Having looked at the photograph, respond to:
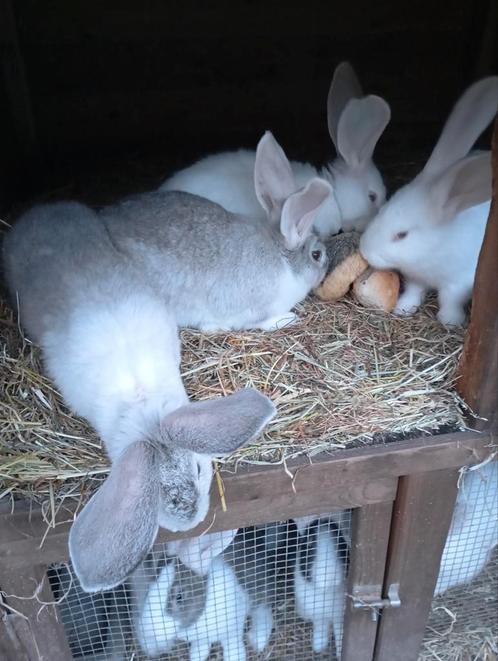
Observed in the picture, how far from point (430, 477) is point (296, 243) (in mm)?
778

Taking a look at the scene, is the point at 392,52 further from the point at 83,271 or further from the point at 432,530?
the point at 432,530

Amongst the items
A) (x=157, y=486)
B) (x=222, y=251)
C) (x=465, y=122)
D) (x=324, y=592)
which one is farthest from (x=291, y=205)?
(x=324, y=592)

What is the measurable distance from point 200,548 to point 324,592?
1.46 ft

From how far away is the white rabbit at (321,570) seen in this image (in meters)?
1.94

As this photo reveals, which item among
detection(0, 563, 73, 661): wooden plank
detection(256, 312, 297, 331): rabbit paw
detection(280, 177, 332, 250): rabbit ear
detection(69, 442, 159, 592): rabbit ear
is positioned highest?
detection(280, 177, 332, 250): rabbit ear

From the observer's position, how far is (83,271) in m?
1.76

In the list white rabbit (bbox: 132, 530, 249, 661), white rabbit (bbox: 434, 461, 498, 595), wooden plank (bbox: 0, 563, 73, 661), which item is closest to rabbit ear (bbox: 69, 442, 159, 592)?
wooden plank (bbox: 0, 563, 73, 661)

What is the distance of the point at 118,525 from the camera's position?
126 cm

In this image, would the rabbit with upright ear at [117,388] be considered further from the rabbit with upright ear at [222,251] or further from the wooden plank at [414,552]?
the wooden plank at [414,552]

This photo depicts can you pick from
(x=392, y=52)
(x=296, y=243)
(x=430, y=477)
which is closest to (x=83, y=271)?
(x=296, y=243)

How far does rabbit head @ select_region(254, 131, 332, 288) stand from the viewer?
1832 millimetres

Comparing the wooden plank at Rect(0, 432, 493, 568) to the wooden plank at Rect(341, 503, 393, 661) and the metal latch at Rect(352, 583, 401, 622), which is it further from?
the metal latch at Rect(352, 583, 401, 622)

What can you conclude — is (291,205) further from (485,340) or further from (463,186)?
(485,340)

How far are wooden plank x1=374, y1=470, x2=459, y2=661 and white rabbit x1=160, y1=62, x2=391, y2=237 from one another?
3.21 feet
